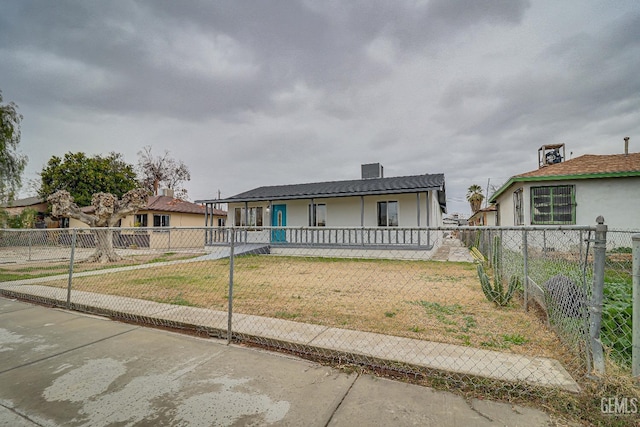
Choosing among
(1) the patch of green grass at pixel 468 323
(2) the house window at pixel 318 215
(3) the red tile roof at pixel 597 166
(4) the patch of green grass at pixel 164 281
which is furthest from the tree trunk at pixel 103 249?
(3) the red tile roof at pixel 597 166

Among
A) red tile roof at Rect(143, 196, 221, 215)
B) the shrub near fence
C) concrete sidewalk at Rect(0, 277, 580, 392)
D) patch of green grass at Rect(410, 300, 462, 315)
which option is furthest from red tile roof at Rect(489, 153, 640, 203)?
red tile roof at Rect(143, 196, 221, 215)

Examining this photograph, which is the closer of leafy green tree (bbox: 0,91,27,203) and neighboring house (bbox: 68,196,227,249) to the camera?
leafy green tree (bbox: 0,91,27,203)

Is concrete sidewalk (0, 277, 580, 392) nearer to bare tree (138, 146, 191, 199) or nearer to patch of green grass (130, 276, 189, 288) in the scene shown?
patch of green grass (130, 276, 189, 288)

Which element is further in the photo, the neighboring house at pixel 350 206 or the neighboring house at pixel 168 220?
the neighboring house at pixel 168 220

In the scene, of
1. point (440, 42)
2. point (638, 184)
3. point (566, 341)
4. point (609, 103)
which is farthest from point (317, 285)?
point (609, 103)

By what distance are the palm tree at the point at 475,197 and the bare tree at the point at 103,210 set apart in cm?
3989

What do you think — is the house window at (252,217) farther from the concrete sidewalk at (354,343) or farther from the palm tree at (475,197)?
the palm tree at (475,197)

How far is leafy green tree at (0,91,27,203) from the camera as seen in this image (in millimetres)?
17766

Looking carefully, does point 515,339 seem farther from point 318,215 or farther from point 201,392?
point 318,215

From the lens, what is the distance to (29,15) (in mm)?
8594

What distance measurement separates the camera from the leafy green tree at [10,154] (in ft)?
58.3

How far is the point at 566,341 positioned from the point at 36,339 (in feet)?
21.6

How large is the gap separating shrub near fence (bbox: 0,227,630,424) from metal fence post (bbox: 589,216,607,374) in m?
0.10

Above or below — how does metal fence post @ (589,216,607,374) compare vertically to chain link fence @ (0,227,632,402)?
above
